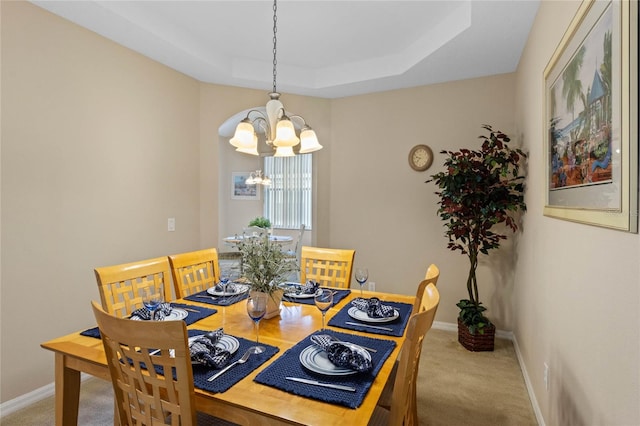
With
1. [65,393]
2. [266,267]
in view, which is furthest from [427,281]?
[65,393]

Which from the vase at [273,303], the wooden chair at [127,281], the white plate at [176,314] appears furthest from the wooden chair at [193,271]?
the vase at [273,303]

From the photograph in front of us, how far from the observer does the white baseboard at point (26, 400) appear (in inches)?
82.1

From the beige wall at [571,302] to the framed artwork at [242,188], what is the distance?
5.21 m

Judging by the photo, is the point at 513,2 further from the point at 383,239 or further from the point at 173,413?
the point at 173,413

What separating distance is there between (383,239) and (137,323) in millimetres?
3165

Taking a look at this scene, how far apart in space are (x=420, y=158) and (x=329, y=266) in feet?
5.92

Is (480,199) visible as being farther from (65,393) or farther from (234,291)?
(65,393)

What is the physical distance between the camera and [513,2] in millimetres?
2146

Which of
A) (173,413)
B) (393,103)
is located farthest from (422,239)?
(173,413)

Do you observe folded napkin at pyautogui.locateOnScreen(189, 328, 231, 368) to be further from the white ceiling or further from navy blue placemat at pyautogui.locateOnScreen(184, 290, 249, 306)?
the white ceiling

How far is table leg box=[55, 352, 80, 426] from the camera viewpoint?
1.32 metres

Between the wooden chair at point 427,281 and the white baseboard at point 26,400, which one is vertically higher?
the wooden chair at point 427,281

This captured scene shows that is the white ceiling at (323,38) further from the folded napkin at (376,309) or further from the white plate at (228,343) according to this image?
the white plate at (228,343)

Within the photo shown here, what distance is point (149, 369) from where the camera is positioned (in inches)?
38.3
